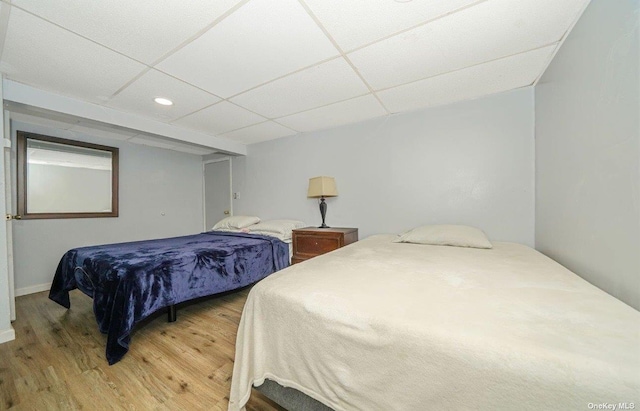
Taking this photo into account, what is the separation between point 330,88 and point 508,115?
1702mm

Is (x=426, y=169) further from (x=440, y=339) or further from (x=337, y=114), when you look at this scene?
(x=440, y=339)

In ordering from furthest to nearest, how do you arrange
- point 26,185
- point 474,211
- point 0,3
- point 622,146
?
1. point 26,185
2. point 474,211
3. point 0,3
4. point 622,146

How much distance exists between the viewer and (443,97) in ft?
7.57

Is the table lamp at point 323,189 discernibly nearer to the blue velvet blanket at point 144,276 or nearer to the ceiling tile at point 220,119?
the blue velvet blanket at point 144,276

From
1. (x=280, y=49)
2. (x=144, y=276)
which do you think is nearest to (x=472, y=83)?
(x=280, y=49)

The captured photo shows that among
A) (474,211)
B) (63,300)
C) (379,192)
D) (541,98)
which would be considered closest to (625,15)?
(541,98)

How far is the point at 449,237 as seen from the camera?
199cm

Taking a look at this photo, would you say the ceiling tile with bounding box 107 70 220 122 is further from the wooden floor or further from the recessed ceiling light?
the wooden floor

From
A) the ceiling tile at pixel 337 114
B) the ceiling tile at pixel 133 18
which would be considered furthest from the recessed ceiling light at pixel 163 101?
the ceiling tile at pixel 337 114

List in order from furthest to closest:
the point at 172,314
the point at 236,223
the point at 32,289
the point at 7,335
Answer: the point at 236,223 → the point at 32,289 → the point at 172,314 → the point at 7,335

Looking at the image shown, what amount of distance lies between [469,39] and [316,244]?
224cm

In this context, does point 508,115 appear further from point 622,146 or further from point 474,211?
point 622,146

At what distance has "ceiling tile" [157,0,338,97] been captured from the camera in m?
1.32

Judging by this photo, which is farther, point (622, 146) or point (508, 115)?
point (508, 115)
